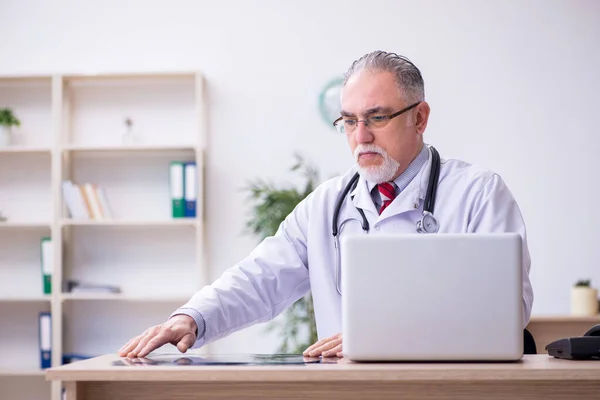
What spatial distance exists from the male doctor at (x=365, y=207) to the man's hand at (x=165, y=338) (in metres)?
0.05

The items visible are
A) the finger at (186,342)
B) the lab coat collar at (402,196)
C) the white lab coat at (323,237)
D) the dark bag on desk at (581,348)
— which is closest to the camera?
the dark bag on desk at (581,348)

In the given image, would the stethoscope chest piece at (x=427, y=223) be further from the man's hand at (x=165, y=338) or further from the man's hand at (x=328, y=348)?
the man's hand at (x=165, y=338)

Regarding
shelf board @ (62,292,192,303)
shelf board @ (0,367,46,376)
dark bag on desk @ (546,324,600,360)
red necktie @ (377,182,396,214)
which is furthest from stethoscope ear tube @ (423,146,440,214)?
shelf board @ (0,367,46,376)

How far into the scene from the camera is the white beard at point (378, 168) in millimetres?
2129

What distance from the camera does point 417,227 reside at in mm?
2043

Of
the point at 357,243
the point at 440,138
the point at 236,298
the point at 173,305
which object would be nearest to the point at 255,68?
the point at 440,138

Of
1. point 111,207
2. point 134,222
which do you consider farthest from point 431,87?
point 111,207

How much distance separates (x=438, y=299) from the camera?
141cm

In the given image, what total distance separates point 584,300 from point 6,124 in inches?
126

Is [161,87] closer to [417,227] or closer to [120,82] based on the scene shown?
[120,82]

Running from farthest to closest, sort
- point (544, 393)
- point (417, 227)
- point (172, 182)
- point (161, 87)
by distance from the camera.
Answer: point (161, 87) → point (172, 182) → point (417, 227) → point (544, 393)

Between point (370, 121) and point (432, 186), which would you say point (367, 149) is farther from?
point (432, 186)

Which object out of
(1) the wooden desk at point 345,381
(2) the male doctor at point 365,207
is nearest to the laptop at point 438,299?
(1) the wooden desk at point 345,381

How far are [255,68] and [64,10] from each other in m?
1.16
